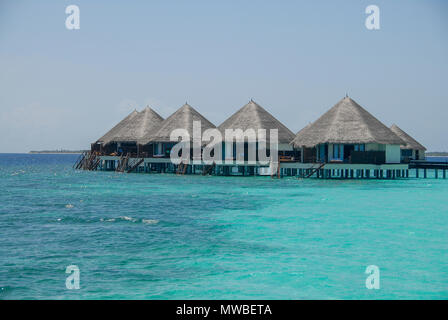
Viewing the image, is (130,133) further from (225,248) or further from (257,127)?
(225,248)

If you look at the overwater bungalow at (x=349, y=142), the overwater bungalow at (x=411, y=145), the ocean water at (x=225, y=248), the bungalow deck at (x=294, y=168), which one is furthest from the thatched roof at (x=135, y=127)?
the ocean water at (x=225, y=248)

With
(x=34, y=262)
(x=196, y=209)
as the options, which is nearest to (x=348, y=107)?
(x=196, y=209)

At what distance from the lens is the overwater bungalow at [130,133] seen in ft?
177

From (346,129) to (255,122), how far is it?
8.10 metres

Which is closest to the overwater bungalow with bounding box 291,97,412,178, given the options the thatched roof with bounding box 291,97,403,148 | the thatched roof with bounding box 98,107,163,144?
the thatched roof with bounding box 291,97,403,148

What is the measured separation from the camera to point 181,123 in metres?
49.9

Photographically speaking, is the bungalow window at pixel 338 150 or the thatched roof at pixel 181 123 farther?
the thatched roof at pixel 181 123

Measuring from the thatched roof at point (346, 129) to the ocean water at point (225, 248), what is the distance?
12.8 meters

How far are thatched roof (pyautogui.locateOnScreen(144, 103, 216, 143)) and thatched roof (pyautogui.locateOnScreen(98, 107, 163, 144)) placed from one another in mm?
2163

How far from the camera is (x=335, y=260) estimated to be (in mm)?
13258

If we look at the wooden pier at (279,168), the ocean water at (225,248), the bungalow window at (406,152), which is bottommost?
the ocean water at (225,248)

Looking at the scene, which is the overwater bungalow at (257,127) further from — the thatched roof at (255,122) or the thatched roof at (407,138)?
the thatched roof at (407,138)

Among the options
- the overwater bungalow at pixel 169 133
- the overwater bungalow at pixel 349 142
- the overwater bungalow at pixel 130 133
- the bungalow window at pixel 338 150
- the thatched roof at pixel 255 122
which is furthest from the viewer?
the overwater bungalow at pixel 130 133
